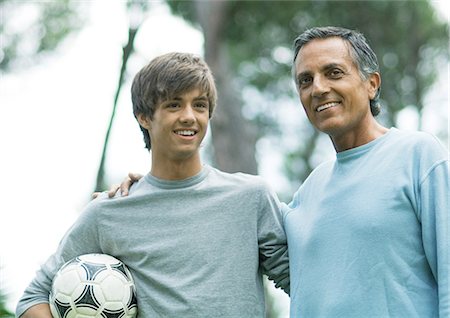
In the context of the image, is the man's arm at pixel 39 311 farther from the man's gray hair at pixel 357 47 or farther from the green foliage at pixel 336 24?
the green foliage at pixel 336 24

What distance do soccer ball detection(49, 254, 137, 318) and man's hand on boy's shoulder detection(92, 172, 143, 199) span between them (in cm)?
42

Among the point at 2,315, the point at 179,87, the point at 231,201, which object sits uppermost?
the point at 179,87

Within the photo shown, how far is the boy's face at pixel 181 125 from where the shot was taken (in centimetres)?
410

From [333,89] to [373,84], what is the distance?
11.6 inches

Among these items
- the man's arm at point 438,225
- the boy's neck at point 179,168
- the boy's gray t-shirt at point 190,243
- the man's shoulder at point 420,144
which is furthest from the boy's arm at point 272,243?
the man's arm at point 438,225

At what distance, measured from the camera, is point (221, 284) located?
3998 millimetres

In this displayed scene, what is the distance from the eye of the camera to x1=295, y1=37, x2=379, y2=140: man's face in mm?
3826

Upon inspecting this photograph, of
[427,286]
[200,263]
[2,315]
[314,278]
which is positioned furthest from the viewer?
[2,315]

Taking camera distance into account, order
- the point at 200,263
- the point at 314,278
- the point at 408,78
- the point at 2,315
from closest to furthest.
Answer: the point at 314,278 → the point at 200,263 → the point at 2,315 → the point at 408,78

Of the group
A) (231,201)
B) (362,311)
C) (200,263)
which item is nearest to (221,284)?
(200,263)

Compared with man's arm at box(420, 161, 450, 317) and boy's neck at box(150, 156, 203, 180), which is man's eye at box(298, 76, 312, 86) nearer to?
boy's neck at box(150, 156, 203, 180)

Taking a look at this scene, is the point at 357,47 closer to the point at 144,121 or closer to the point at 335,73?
→ the point at 335,73

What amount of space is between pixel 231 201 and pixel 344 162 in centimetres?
64

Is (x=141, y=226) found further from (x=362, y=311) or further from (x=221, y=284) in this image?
(x=362, y=311)
